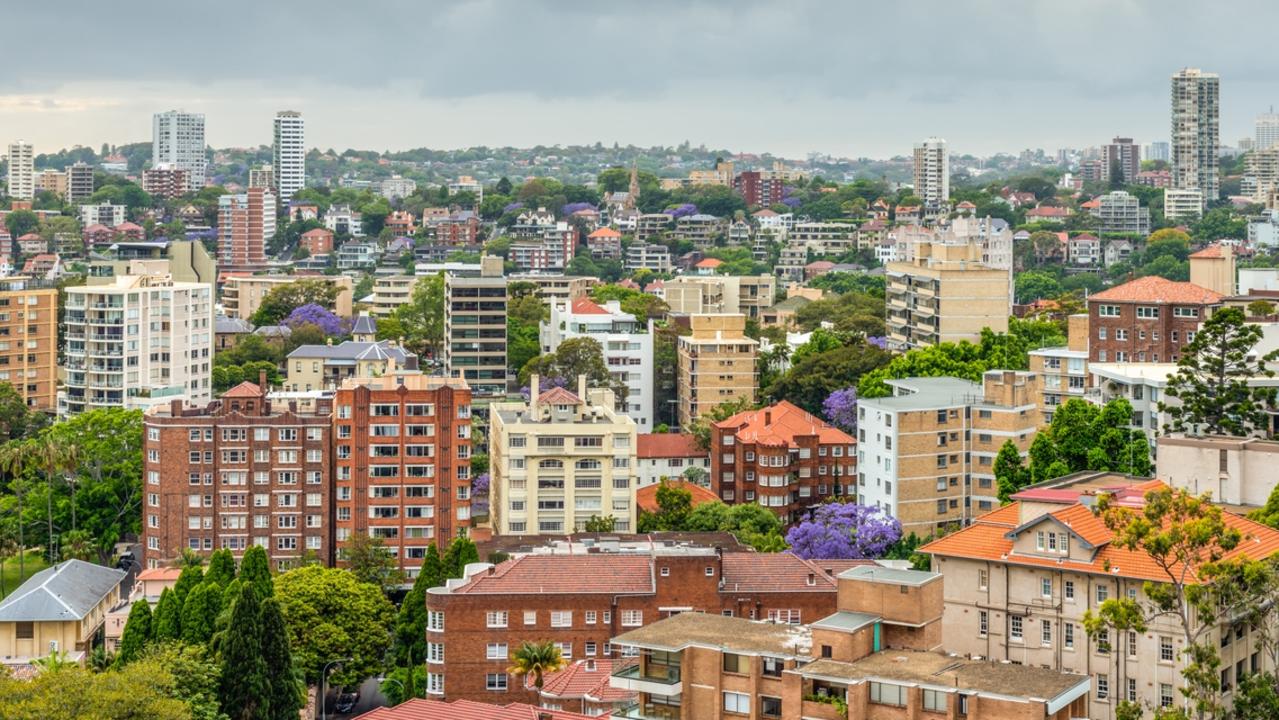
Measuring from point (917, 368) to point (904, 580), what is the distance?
49622 mm

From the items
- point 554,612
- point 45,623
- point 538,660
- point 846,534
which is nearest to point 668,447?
point 846,534

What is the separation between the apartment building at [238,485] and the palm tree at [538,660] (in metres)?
24.7

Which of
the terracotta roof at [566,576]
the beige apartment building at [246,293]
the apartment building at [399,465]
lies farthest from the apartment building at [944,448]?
the beige apartment building at [246,293]

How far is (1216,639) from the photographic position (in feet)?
151

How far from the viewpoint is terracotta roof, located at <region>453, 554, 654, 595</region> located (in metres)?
59.5

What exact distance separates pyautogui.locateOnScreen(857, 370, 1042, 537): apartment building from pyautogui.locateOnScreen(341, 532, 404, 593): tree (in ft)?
62.6

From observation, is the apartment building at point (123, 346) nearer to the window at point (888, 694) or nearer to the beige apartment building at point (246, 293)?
the beige apartment building at point (246, 293)

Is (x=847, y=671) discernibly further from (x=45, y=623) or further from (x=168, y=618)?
(x=45, y=623)

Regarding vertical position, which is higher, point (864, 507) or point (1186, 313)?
point (1186, 313)

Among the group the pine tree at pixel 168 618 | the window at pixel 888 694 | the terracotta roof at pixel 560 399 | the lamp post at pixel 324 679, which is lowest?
the lamp post at pixel 324 679

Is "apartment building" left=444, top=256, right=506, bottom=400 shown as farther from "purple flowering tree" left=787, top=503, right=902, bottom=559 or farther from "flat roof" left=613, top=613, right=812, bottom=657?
"flat roof" left=613, top=613, right=812, bottom=657

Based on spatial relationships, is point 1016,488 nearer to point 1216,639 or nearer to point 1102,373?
point 1102,373

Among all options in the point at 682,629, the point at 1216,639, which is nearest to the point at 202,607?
the point at 682,629

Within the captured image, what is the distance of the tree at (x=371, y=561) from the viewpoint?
75625 mm
